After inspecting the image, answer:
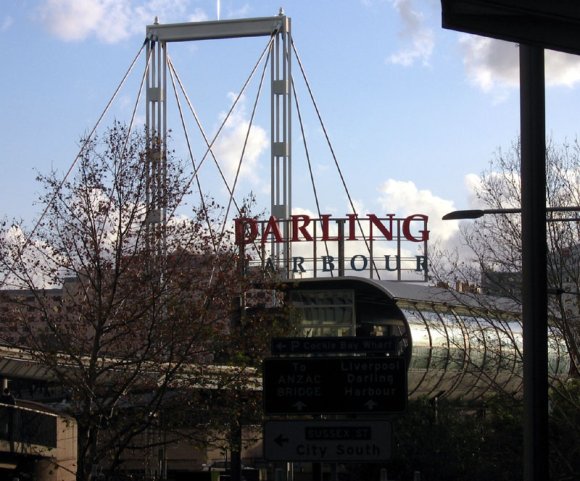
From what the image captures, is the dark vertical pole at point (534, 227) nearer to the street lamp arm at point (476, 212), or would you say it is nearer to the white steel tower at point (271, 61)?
the street lamp arm at point (476, 212)

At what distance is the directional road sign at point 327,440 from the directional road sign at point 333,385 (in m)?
0.39

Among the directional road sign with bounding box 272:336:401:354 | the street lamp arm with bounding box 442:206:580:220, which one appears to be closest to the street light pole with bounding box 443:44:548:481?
the directional road sign with bounding box 272:336:401:354

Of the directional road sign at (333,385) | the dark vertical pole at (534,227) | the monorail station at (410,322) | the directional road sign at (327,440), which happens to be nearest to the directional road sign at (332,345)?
the directional road sign at (333,385)

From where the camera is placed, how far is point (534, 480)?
435 inches

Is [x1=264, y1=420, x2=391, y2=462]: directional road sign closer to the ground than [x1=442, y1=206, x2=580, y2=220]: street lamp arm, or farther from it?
closer to the ground

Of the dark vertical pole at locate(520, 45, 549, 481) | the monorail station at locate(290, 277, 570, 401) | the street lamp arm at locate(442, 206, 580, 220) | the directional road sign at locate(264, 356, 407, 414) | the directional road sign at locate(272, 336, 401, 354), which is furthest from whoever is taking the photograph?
the monorail station at locate(290, 277, 570, 401)

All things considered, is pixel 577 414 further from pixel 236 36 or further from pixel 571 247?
pixel 236 36

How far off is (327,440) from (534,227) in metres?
4.19

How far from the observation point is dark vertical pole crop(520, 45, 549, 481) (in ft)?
37.2

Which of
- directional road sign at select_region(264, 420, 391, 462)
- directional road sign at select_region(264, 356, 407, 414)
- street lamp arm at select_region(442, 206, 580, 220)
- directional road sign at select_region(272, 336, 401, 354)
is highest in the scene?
street lamp arm at select_region(442, 206, 580, 220)

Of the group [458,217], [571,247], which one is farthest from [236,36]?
[458,217]

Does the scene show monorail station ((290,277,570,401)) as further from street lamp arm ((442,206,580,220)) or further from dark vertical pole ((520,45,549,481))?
dark vertical pole ((520,45,549,481))

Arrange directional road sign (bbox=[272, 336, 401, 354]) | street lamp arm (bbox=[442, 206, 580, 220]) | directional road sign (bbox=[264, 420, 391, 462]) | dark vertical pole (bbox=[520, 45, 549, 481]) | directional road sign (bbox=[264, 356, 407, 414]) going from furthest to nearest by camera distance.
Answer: street lamp arm (bbox=[442, 206, 580, 220])
directional road sign (bbox=[272, 336, 401, 354])
directional road sign (bbox=[264, 356, 407, 414])
directional road sign (bbox=[264, 420, 391, 462])
dark vertical pole (bbox=[520, 45, 549, 481])

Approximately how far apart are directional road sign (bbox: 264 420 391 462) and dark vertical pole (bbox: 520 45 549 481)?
307 cm
